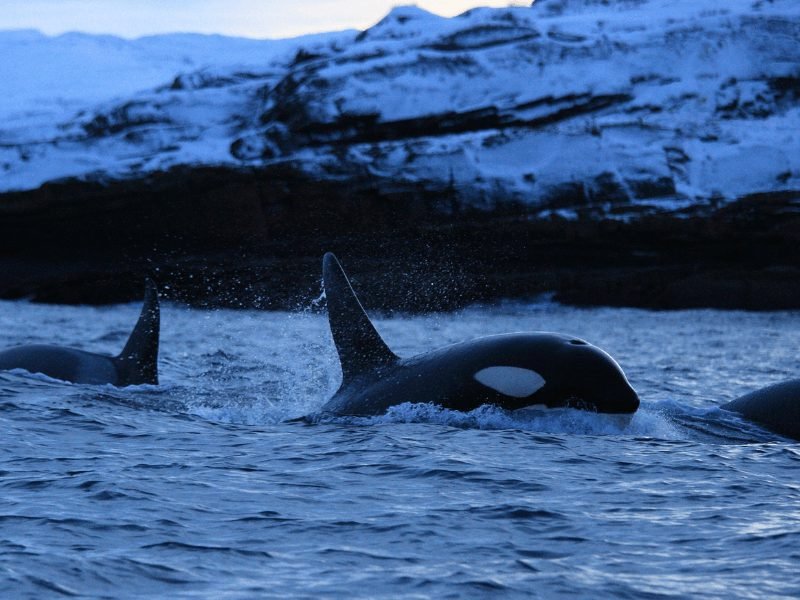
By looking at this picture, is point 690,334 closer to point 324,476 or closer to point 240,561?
point 324,476

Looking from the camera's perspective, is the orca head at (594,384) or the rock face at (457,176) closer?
the orca head at (594,384)

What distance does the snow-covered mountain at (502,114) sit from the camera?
45688 mm

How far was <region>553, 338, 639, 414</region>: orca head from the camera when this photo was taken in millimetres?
9008

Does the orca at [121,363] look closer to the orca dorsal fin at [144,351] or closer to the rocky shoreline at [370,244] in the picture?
the orca dorsal fin at [144,351]

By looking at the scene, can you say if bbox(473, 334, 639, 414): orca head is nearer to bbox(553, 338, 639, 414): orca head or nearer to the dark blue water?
bbox(553, 338, 639, 414): orca head

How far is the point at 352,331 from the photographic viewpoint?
34.9 feet

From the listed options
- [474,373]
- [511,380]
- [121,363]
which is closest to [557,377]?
[511,380]

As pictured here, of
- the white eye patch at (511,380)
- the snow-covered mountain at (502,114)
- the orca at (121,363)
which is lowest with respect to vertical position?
the orca at (121,363)

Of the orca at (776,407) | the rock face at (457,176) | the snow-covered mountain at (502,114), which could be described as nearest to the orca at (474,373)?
the orca at (776,407)

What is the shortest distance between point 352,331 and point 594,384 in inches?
103

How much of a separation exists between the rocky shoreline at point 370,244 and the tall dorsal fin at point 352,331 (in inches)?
1212

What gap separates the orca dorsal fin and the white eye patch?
5360mm

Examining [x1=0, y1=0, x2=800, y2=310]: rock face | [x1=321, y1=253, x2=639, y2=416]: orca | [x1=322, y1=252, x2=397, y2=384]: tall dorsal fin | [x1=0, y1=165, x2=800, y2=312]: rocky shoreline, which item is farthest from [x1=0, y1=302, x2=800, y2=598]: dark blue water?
[x1=0, y1=165, x2=800, y2=312]: rocky shoreline

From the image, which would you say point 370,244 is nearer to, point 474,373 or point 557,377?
point 474,373
